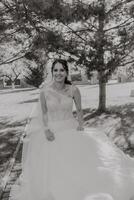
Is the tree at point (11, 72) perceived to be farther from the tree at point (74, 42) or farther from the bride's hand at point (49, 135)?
the bride's hand at point (49, 135)

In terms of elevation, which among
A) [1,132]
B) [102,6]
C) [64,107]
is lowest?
[1,132]

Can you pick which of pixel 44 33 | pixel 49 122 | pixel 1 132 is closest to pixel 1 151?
pixel 44 33

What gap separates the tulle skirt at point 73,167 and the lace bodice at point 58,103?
88 millimetres

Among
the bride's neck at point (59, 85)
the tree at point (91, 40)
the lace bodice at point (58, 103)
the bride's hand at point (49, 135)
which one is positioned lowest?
the bride's hand at point (49, 135)

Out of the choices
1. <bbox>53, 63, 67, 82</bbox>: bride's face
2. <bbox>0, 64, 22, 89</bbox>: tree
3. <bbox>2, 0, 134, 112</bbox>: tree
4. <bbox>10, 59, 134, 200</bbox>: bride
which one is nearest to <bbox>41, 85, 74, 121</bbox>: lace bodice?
<bbox>10, 59, 134, 200</bbox>: bride

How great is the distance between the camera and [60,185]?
15.6 ft

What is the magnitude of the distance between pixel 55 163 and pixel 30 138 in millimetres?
1020

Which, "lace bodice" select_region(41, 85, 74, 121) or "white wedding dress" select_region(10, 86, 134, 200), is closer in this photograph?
"white wedding dress" select_region(10, 86, 134, 200)

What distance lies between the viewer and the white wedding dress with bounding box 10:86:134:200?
4578 millimetres

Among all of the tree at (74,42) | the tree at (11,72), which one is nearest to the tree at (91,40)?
the tree at (74,42)

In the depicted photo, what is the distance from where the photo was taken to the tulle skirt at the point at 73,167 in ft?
15.0

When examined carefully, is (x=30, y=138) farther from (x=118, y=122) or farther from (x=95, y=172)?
(x=118, y=122)

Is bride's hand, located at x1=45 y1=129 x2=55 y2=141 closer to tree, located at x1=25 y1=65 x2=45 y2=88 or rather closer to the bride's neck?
the bride's neck

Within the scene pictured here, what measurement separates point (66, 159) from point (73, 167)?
186 mm
